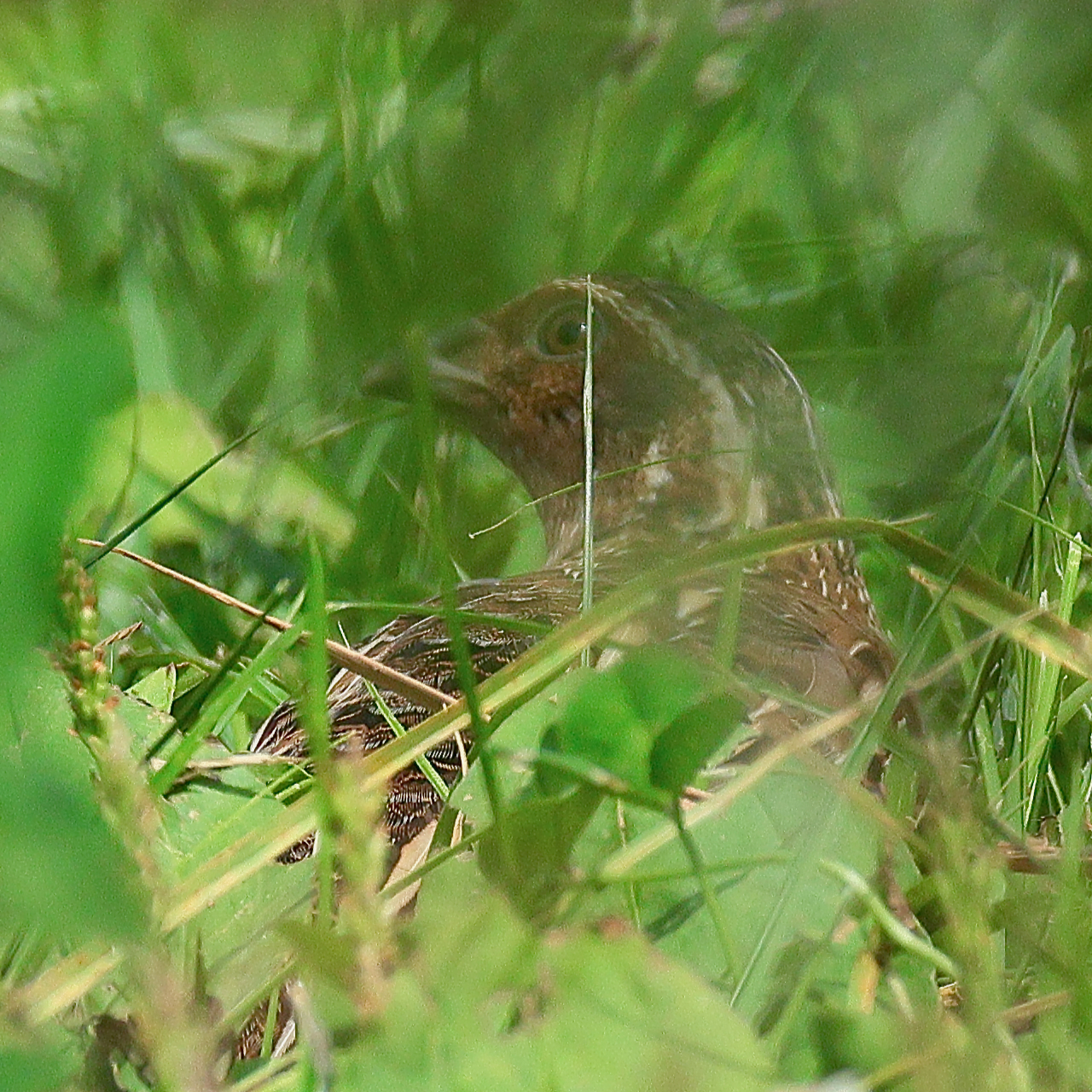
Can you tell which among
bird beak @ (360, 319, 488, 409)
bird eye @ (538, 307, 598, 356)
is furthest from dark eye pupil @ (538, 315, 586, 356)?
bird beak @ (360, 319, 488, 409)

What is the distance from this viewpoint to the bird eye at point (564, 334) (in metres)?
3.18

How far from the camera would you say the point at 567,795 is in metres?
1.30

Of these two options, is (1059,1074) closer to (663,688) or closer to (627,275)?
(663,688)

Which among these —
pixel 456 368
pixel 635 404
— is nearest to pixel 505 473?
pixel 456 368

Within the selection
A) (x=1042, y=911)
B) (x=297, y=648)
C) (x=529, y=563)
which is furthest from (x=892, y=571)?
(x=1042, y=911)

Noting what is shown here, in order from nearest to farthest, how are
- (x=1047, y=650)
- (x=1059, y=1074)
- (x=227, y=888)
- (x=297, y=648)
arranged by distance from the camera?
(x=1059, y=1074), (x=227, y=888), (x=1047, y=650), (x=297, y=648)

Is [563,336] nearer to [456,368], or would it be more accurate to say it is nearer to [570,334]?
[570,334]

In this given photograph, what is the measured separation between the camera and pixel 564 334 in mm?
3209

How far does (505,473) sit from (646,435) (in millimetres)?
374

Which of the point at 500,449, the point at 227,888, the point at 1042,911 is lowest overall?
the point at 500,449

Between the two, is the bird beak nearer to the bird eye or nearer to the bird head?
the bird head

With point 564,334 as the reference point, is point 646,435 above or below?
below

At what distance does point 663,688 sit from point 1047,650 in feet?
1.89

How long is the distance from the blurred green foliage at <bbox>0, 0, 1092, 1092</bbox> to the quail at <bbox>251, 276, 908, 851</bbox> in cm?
11
